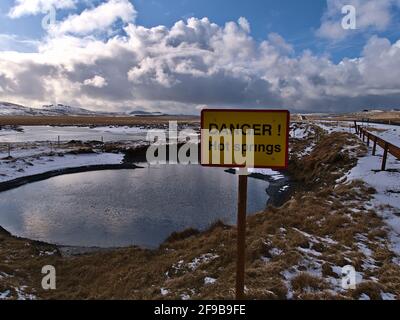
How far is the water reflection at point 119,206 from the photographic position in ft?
55.5

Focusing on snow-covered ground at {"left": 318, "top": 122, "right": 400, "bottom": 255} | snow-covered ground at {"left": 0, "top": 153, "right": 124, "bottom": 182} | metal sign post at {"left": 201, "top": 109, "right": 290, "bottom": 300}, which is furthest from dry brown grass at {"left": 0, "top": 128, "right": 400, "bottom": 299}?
snow-covered ground at {"left": 0, "top": 153, "right": 124, "bottom": 182}

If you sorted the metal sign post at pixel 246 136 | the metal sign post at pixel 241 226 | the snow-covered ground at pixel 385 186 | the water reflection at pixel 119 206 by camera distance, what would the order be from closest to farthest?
the metal sign post at pixel 246 136 < the metal sign post at pixel 241 226 < the snow-covered ground at pixel 385 186 < the water reflection at pixel 119 206

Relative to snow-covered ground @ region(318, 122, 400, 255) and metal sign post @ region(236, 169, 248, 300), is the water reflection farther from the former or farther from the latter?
metal sign post @ region(236, 169, 248, 300)

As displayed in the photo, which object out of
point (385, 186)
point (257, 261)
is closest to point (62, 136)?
point (385, 186)

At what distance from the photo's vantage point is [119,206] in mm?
22047

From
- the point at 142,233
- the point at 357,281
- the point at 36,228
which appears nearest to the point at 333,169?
the point at 142,233

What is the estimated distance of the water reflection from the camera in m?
16.9

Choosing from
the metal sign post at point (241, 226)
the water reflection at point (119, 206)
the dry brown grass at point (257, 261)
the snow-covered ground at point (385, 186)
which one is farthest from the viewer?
the water reflection at point (119, 206)

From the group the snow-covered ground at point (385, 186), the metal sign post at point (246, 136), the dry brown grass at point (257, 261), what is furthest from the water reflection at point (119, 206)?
the metal sign post at point (246, 136)

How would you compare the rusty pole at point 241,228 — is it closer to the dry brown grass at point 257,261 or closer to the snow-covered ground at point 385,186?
the dry brown grass at point 257,261

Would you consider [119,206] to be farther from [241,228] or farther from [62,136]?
[62,136]

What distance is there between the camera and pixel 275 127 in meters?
4.02

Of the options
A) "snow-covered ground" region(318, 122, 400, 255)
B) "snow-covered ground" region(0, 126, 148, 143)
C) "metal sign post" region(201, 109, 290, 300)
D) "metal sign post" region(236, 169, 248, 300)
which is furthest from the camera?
"snow-covered ground" region(0, 126, 148, 143)

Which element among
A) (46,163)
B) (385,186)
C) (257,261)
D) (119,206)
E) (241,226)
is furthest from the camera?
(46,163)
